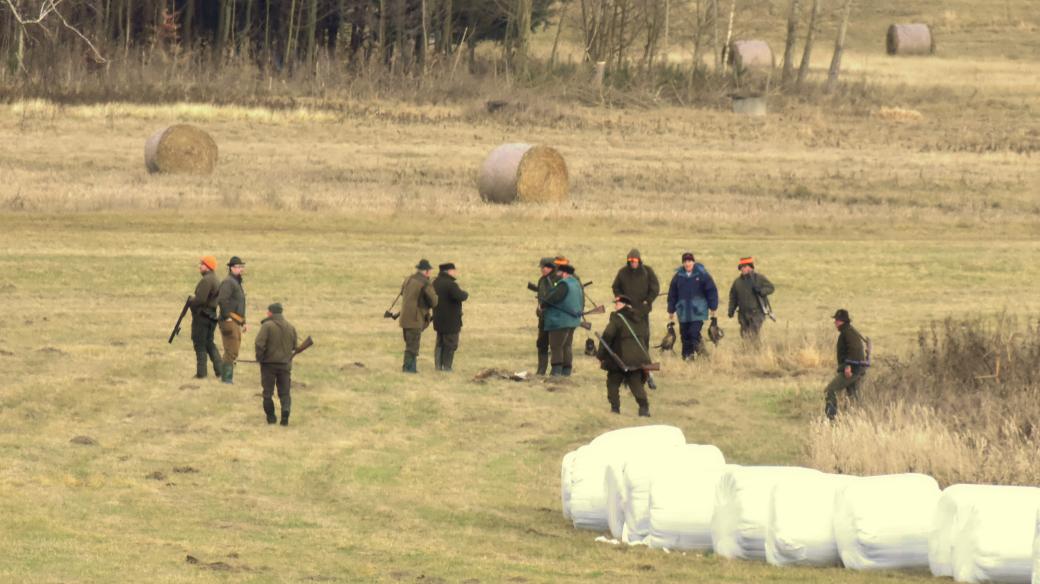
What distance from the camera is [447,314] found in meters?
25.8

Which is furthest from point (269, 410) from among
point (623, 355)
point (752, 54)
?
point (752, 54)

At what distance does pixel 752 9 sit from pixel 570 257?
6837 cm

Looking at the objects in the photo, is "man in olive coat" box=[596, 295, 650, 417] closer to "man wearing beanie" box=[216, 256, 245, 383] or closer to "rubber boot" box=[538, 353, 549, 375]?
"rubber boot" box=[538, 353, 549, 375]

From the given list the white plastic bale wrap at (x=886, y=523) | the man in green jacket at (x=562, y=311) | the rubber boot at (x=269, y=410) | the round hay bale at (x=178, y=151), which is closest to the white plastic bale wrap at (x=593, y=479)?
the white plastic bale wrap at (x=886, y=523)

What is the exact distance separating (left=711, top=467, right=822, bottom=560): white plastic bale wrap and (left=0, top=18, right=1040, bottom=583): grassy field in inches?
13.8

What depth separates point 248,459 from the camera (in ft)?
65.9

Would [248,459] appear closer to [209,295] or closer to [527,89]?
[209,295]

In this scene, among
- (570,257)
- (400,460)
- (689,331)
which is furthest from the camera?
(570,257)

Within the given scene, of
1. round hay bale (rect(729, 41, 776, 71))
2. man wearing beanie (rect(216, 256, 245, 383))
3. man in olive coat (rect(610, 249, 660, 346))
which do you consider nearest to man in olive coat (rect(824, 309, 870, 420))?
man in olive coat (rect(610, 249, 660, 346))

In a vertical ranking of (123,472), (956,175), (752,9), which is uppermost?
(752,9)

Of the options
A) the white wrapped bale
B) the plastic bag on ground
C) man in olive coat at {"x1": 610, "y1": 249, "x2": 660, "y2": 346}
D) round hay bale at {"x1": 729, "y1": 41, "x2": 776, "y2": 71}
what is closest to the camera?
the white wrapped bale

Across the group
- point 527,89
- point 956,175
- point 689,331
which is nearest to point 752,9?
Result: point 527,89

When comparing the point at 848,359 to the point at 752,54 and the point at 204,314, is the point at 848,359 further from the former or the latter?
the point at 752,54

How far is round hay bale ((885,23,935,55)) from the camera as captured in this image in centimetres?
8988
